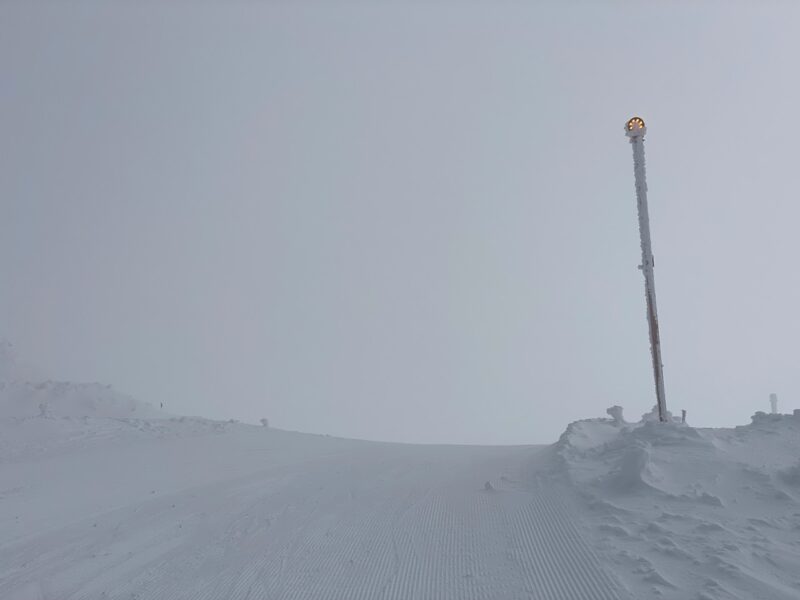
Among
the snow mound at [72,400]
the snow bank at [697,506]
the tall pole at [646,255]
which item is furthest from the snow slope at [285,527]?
the snow mound at [72,400]

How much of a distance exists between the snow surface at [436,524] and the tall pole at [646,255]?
1534 millimetres

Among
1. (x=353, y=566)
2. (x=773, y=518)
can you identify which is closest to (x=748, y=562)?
(x=773, y=518)

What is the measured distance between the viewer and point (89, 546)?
9992 millimetres

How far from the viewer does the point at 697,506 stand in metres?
9.09

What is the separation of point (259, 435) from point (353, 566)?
15.5 m

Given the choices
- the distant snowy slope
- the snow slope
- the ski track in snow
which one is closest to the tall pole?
the snow slope

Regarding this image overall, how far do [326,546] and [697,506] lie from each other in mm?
4711

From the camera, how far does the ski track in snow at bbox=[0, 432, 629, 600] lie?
7.74 meters

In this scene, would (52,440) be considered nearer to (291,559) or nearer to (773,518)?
(291,559)

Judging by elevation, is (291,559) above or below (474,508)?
→ below

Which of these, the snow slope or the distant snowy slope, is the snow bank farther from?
the distant snowy slope

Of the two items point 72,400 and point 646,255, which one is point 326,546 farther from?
point 72,400

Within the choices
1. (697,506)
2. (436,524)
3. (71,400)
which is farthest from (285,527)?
(71,400)

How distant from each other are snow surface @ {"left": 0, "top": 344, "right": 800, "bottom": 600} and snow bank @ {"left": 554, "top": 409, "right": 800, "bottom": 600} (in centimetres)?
3
